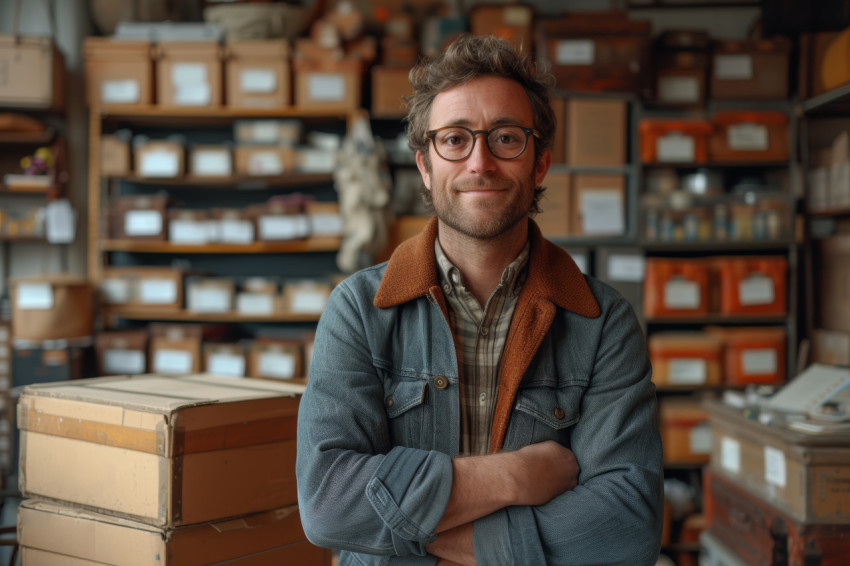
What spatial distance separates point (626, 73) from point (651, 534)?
9.10 feet

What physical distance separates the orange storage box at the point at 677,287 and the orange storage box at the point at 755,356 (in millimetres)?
235

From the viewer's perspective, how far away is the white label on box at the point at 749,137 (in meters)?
3.34

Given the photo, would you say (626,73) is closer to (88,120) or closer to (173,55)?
(173,55)

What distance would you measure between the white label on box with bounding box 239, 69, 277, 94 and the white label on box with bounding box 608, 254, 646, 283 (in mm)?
2050

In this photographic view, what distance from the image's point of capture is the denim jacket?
1028 mm

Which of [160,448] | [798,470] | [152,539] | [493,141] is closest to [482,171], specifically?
[493,141]

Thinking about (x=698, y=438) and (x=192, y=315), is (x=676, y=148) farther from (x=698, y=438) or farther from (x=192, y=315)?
(x=192, y=315)

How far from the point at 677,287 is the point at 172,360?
106 inches

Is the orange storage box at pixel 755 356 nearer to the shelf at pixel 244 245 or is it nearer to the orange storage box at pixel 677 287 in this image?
the orange storage box at pixel 677 287

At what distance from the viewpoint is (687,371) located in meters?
3.31

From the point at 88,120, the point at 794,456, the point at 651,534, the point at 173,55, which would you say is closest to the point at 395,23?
the point at 173,55

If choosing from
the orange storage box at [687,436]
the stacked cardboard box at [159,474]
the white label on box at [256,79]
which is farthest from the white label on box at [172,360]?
the orange storage box at [687,436]

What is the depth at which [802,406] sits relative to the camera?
1.88 m

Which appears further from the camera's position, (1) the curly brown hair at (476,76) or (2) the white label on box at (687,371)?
(2) the white label on box at (687,371)
